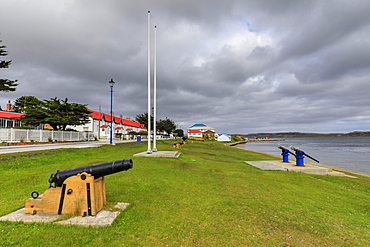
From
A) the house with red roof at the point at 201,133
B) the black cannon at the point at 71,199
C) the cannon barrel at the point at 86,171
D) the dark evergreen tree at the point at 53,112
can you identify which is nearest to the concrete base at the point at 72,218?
the black cannon at the point at 71,199

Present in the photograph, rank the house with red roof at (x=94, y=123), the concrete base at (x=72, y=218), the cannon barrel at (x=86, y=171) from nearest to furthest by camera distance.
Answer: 1. the concrete base at (x=72, y=218)
2. the cannon barrel at (x=86, y=171)
3. the house with red roof at (x=94, y=123)

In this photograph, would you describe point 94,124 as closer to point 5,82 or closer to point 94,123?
point 94,123

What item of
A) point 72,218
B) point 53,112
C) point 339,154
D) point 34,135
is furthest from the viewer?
point 339,154

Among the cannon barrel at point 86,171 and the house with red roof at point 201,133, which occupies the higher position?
the house with red roof at point 201,133

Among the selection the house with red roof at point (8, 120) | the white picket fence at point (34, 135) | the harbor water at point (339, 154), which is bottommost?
the harbor water at point (339, 154)

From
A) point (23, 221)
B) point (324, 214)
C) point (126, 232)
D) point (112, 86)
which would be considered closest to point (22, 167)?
point (23, 221)

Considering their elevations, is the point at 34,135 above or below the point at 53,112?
below

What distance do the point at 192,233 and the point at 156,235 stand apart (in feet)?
1.99

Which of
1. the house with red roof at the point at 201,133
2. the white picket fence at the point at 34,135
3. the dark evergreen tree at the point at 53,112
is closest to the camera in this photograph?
the white picket fence at the point at 34,135

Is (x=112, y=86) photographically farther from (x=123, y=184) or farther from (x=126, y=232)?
(x=126, y=232)

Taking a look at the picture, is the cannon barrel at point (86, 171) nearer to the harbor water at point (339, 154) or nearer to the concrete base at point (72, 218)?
the concrete base at point (72, 218)

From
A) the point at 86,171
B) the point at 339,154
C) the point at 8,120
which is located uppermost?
the point at 8,120

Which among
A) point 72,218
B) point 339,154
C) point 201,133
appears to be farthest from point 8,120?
point 201,133

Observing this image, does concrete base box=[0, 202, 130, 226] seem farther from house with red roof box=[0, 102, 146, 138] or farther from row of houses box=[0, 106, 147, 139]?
house with red roof box=[0, 102, 146, 138]
